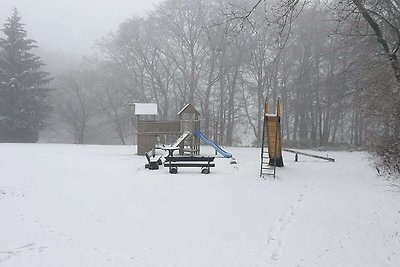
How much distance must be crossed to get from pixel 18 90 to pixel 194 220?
35708 millimetres

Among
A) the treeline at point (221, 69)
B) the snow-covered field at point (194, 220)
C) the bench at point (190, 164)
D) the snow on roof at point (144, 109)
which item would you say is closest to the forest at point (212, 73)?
the treeline at point (221, 69)

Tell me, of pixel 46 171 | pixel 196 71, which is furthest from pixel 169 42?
pixel 46 171

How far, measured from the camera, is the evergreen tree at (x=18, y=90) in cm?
3762

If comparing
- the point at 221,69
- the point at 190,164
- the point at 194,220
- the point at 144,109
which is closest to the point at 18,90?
the point at 144,109

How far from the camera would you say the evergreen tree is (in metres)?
37.6

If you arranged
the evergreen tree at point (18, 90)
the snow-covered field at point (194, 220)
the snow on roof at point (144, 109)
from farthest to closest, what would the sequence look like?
the evergreen tree at point (18, 90) < the snow on roof at point (144, 109) < the snow-covered field at point (194, 220)

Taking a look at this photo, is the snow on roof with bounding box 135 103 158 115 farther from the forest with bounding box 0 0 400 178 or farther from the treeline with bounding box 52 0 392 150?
the treeline with bounding box 52 0 392 150

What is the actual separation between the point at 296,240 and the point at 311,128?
3004cm

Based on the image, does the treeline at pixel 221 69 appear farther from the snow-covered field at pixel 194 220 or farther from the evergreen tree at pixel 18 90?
the snow-covered field at pixel 194 220

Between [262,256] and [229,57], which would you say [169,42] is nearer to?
[229,57]

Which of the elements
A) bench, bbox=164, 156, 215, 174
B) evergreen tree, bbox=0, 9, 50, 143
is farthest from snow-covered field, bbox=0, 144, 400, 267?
evergreen tree, bbox=0, 9, 50, 143

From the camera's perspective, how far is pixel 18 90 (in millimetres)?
38062

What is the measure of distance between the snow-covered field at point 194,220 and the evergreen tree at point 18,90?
26.2 metres

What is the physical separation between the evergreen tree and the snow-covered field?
26236 millimetres
